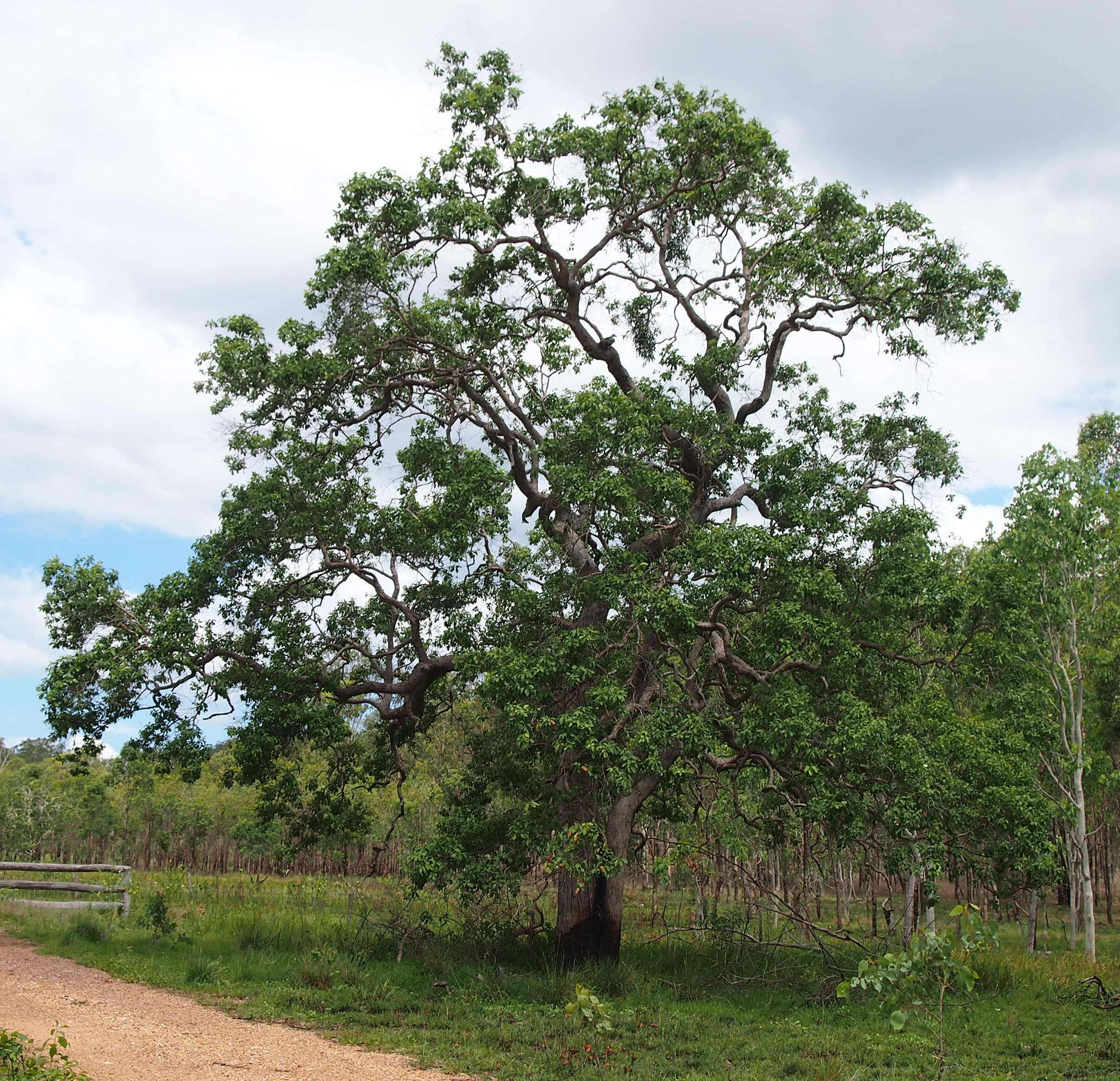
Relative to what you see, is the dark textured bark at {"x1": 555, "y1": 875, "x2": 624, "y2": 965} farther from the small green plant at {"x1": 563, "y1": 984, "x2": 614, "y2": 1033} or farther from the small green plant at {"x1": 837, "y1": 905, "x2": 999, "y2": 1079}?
the small green plant at {"x1": 837, "y1": 905, "x2": 999, "y2": 1079}

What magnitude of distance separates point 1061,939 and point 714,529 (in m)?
19.8

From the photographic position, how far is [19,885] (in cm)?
1455

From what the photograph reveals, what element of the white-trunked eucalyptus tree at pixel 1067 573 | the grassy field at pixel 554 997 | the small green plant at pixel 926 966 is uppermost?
the white-trunked eucalyptus tree at pixel 1067 573

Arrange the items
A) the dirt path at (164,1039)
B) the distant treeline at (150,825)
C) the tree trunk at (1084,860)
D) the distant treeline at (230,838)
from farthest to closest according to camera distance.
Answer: the distant treeline at (150,825)
the distant treeline at (230,838)
the tree trunk at (1084,860)
the dirt path at (164,1039)

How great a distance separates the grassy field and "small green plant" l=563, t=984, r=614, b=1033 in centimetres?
21

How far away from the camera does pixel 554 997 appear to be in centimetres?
1109

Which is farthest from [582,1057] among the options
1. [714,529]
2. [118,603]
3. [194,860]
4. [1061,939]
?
[194,860]

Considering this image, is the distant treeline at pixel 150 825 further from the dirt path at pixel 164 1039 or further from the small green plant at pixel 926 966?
the small green plant at pixel 926 966

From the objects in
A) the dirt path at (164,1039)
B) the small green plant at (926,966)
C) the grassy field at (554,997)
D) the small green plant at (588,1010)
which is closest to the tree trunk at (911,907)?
the grassy field at (554,997)

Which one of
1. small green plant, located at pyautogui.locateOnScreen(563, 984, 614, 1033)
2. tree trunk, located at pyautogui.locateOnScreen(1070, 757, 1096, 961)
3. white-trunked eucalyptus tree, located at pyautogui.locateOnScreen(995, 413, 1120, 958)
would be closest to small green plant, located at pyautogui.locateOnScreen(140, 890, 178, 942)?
small green plant, located at pyautogui.locateOnScreen(563, 984, 614, 1033)

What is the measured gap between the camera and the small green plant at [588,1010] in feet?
25.2

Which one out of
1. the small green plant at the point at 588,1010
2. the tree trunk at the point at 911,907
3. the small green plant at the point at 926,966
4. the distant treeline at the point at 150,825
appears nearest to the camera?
the small green plant at the point at 926,966

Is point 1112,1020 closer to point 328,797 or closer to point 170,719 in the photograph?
point 328,797

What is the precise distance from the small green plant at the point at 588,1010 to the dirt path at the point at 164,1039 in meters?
1.13
